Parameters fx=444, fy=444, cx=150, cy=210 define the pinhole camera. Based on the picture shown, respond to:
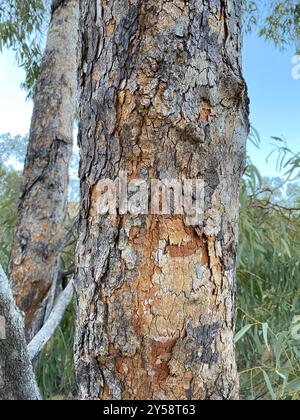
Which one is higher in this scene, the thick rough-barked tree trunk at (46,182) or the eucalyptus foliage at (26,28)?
the eucalyptus foliage at (26,28)

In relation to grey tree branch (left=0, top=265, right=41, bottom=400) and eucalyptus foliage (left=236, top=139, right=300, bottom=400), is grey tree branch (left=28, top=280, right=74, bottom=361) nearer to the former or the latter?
grey tree branch (left=0, top=265, right=41, bottom=400)

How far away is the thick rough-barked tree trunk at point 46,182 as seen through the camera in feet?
4.31

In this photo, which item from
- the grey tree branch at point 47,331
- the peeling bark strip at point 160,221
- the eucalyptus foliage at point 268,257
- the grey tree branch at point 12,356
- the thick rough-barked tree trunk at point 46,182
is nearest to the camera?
the peeling bark strip at point 160,221

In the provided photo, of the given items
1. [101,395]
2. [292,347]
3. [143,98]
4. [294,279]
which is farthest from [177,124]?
[294,279]

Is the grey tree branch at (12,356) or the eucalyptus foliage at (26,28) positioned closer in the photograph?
the grey tree branch at (12,356)

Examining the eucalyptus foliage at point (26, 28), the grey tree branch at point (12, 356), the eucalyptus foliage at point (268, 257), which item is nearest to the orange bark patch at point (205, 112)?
the grey tree branch at point (12, 356)

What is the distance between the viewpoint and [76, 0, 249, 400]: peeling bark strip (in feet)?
1.65

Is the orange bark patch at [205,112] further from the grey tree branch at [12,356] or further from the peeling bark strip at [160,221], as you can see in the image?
the grey tree branch at [12,356]

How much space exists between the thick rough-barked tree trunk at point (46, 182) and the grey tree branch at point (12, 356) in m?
0.67

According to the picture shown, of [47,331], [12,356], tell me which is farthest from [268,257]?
[12,356]

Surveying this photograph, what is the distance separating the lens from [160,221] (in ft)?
1.68

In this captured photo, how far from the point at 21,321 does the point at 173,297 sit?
27 cm

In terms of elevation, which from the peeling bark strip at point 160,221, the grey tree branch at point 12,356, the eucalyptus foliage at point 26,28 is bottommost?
the grey tree branch at point 12,356
